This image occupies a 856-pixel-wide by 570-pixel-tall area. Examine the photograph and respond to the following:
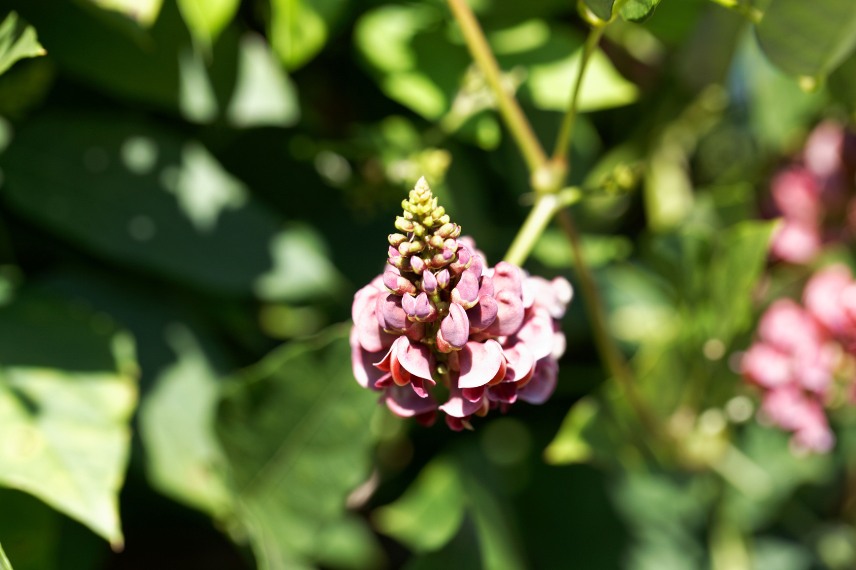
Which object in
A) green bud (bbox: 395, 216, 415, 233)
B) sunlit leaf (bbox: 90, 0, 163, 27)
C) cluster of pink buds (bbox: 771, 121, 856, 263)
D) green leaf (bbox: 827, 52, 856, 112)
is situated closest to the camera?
green bud (bbox: 395, 216, 415, 233)

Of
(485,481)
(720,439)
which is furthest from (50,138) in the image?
(720,439)

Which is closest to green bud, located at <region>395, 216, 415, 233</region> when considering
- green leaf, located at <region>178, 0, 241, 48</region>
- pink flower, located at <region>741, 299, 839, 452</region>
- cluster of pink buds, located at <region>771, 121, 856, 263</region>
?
green leaf, located at <region>178, 0, 241, 48</region>

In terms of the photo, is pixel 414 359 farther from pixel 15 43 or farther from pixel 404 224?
pixel 15 43

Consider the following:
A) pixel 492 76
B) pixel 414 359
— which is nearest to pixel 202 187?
pixel 492 76

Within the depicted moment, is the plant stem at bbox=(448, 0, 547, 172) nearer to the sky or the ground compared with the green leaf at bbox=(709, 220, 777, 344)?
nearer to the ground

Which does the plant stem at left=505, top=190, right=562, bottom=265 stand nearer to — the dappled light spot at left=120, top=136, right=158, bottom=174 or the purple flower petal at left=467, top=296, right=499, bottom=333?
the purple flower petal at left=467, top=296, right=499, bottom=333
